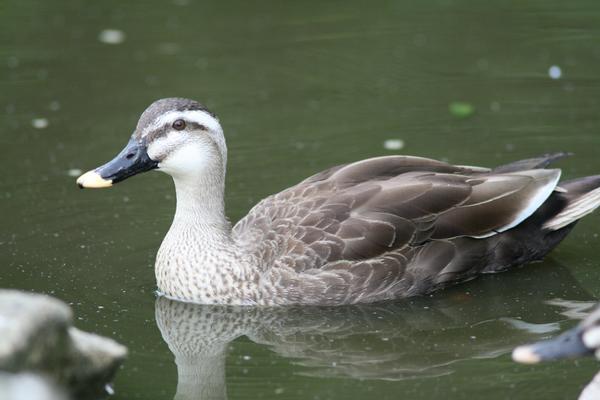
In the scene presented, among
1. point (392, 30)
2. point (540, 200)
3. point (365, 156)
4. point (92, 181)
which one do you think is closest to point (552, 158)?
point (540, 200)

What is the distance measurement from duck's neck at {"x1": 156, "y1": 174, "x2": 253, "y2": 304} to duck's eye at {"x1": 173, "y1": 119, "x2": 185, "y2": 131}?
44 centimetres

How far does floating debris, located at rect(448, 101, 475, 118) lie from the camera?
12.9 m

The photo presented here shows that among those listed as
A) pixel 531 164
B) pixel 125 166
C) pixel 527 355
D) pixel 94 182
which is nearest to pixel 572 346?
pixel 527 355

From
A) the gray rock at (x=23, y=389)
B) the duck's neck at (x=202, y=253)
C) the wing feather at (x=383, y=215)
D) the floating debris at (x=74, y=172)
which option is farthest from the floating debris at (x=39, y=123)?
the gray rock at (x=23, y=389)

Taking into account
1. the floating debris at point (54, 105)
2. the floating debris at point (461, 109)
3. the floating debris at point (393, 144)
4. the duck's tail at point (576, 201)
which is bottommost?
the floating debris at point (54, 105)

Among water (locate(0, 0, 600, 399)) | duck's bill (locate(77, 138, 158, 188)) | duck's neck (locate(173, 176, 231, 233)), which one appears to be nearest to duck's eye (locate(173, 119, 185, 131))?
duck's bill (locate(77, 138, 158, 188))

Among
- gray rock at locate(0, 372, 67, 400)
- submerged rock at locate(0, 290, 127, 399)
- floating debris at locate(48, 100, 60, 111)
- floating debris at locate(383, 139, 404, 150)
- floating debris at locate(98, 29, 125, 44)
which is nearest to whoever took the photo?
gray rock at locate(0, 372, 67, 400)

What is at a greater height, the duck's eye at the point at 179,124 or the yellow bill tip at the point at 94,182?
the duck's eye at the point at 179,124

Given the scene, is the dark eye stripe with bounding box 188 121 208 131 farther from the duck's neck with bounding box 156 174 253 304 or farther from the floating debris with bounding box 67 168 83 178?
the floating debris with bounding box 67 168 83 178

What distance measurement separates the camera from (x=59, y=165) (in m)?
12.0

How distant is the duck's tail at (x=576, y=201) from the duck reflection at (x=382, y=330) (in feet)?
1.37

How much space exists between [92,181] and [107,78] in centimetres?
533

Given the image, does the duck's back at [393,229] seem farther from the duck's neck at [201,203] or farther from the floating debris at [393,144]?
the floating debris at [393,144]

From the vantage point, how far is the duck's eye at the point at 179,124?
930 cm
